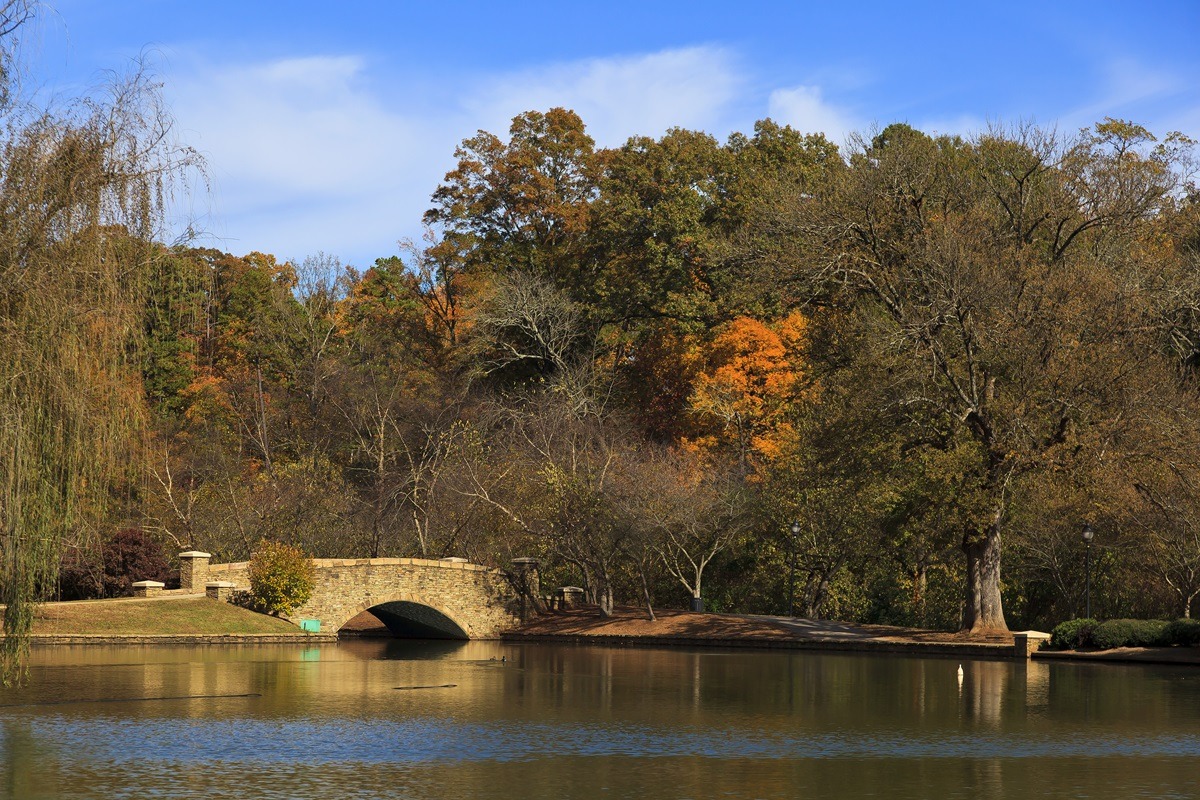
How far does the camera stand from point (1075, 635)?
3603cm

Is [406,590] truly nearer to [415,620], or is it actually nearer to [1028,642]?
[415,620]

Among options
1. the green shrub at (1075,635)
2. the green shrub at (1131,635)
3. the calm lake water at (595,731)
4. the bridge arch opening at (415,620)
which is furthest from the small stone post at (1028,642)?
the bridge arch opening at (415,620)

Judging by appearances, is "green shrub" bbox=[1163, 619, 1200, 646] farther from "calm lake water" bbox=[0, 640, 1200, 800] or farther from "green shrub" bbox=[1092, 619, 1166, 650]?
"calm lake water" bbox=[0, 640, 1200, 800]

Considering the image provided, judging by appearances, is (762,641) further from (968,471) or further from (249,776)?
(249,776)


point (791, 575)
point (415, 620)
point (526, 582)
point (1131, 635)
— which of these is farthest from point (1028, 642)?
point (415, 620)

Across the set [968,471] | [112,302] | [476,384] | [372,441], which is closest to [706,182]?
[476,384]

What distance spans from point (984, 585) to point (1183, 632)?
5744 millimetres

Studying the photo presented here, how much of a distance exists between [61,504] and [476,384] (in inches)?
1870

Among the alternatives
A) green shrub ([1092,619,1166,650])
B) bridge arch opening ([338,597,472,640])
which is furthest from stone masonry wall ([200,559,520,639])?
green shrub ([1092,619,1166,650])

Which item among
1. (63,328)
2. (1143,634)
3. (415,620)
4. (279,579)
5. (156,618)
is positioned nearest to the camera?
(63,328)

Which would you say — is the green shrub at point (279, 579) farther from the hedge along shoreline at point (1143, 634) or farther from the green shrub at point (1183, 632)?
the green shrub at point (1183, 632)

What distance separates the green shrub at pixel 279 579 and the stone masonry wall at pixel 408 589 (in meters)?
0.51

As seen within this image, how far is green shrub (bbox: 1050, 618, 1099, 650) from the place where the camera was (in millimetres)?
35969

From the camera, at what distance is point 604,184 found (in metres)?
62.6
